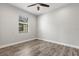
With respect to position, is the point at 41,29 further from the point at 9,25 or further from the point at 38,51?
the point at 38,51

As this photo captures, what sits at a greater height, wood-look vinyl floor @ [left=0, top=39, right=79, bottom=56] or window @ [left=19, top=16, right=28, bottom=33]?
window @ [left=19, top=16, right=28, bottom=33]

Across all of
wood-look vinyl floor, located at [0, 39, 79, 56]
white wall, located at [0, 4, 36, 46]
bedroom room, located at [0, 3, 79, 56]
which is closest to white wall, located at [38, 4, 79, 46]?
bedroom room, located at [0, 3, 79, 56]

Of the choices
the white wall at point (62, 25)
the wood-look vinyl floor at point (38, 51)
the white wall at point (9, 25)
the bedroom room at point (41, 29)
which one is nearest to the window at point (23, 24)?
the bedroom room at point (41, 29)

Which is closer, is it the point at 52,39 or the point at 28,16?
the point at 52,39

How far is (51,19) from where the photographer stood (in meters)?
5.42

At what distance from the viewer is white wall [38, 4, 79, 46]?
13.4 ft

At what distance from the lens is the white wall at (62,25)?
408 cm

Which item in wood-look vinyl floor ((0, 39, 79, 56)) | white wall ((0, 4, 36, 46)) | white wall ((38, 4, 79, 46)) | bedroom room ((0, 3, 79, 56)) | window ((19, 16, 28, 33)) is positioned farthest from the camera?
window ((19, 16, 28, 33))

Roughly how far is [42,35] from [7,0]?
18.5 ft

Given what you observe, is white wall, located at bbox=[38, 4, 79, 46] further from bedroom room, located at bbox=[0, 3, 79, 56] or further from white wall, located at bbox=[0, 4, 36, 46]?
white wall, located at bbox=[0, 4, 36, 46]

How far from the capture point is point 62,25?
4711 mm

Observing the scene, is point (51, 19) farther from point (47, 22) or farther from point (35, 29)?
point (35, 29)

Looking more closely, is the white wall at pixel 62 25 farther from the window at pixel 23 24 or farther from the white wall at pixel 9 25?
the white wall at pixel 9 25

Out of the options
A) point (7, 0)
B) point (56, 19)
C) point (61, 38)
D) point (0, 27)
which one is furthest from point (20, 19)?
point (7, 0)
